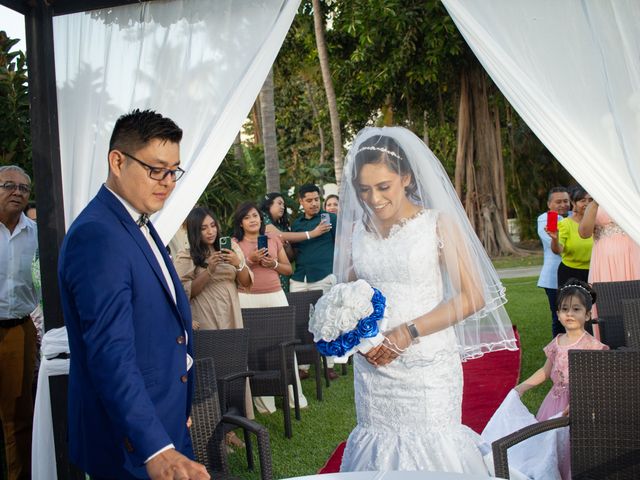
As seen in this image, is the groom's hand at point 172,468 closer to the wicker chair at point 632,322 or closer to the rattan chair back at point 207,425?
the rattan chair back at point 207,425

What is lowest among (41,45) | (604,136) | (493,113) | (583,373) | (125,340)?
(583,373)

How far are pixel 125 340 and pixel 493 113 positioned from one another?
2005cm

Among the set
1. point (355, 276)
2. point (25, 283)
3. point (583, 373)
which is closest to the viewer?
point (583, 373)

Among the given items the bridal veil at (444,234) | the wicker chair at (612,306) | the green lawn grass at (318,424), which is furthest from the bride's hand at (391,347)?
the wicker chair at (612,306)

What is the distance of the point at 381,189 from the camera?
336 cm

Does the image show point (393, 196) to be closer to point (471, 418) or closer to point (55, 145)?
point (55, 145)

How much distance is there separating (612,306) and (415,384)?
10.00ft

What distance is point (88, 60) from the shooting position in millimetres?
4258

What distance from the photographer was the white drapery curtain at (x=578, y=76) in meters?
3.86

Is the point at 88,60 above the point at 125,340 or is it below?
above

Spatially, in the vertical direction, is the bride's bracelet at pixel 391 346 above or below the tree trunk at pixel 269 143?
below

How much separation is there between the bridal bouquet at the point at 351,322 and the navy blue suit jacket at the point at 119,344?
83 cm

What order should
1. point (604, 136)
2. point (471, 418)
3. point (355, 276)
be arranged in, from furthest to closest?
1. point (471, 418)
2. point (604, 136)
3. point (355, 276)

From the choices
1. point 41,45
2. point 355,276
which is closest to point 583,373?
point 355,276
